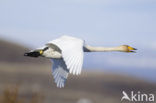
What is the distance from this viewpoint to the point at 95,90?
45.5 ft

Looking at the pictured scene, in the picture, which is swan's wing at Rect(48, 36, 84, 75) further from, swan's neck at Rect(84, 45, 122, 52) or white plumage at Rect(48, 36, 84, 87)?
swan's neck at Rect(84, 45, 122, 52)

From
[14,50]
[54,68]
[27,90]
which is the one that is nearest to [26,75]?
[14,50]

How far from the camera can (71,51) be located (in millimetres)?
5395

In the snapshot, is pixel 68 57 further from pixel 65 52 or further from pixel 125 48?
pixel 125 48

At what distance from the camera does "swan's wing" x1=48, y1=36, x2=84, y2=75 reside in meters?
5.20

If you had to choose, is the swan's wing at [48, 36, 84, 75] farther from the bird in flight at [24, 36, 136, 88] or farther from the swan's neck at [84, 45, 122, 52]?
the swan's neck at [84, 45, 122, 52]

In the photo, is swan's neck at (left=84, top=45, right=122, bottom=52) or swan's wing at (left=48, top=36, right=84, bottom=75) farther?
swan's neck at (left=84, top=45, right=122, bottom=52)

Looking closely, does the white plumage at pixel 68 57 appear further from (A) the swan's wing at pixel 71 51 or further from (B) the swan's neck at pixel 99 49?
(B) the swan's neck at pixel 99 49

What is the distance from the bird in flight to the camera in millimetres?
5242

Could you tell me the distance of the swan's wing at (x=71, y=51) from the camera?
5203mm

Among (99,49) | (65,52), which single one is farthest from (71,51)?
(99,49)

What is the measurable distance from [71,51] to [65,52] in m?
0.05

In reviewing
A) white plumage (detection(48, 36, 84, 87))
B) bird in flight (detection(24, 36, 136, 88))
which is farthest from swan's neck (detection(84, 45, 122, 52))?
white plumage (detection(48, 36, 84, 87))

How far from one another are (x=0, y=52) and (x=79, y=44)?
1072cm
